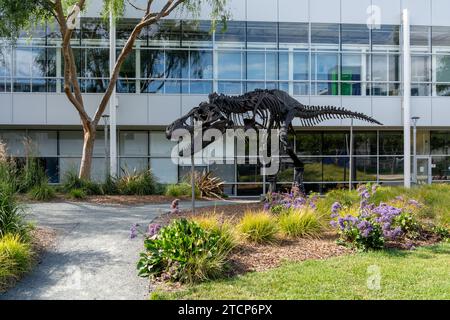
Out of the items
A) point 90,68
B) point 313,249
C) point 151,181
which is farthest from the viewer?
point 90,68

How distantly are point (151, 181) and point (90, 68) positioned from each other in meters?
6.56

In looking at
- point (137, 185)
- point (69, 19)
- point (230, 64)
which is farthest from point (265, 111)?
point (230, 64)

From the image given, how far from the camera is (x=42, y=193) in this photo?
13734 millimetres

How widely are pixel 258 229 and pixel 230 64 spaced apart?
13.3 m

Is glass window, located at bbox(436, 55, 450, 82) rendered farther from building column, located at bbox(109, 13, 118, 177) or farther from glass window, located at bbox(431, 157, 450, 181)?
building column, located at bbox(109, 13, 118, 177)

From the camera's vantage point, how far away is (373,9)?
20281mm

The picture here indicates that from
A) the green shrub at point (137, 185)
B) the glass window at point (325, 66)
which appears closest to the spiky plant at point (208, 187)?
the green shrub at point (137, 185)

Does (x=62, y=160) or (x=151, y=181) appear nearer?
(x=151, y=181)

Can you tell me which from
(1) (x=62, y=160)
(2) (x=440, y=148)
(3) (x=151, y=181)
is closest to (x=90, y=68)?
(1) (x=62, y=160)

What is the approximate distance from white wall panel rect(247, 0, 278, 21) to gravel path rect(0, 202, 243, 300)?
12380mm

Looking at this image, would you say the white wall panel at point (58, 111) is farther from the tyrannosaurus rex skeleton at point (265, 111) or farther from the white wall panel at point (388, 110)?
the white wall panel at point (388, 110)

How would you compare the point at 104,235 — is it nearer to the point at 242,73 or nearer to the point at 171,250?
the point at 171,250

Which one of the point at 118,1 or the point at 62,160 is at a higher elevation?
the point at 118,1
